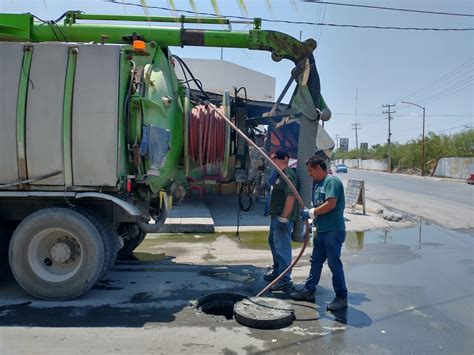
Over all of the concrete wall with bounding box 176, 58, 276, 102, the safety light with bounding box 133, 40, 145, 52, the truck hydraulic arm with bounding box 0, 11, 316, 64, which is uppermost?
the concrete wall with bounding box 176, 58, 276, 102

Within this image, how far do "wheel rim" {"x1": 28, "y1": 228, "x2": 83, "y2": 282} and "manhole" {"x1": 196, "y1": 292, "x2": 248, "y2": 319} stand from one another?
1487 millimetres

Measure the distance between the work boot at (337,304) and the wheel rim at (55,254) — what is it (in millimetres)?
2888

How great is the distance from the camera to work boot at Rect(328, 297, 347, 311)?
15.5 ft

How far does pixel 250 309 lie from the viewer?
4.49 metres

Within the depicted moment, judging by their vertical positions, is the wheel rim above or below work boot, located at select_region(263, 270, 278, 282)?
above

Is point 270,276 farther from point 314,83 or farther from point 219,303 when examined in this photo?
point 314,83

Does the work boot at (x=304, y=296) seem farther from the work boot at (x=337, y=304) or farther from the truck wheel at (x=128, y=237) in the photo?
the truck wheel at (x=128, y=237)

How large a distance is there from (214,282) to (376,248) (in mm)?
4096

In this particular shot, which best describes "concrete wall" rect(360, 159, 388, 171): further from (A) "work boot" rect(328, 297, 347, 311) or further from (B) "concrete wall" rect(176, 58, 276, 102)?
(A) "work boot" rect(328, 297, 347, 311)

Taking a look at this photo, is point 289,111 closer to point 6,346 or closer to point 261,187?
point 261,187

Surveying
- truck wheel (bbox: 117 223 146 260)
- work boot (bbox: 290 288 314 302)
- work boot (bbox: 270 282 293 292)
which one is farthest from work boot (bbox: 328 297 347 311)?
truck wheel (bbox: 117 223 146 260)

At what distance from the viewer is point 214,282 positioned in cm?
573

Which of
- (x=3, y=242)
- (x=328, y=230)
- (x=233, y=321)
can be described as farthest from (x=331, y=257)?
(x=3, y=242)

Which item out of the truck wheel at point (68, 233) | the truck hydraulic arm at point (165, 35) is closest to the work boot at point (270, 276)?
the truck wheel at point (68, 233)
